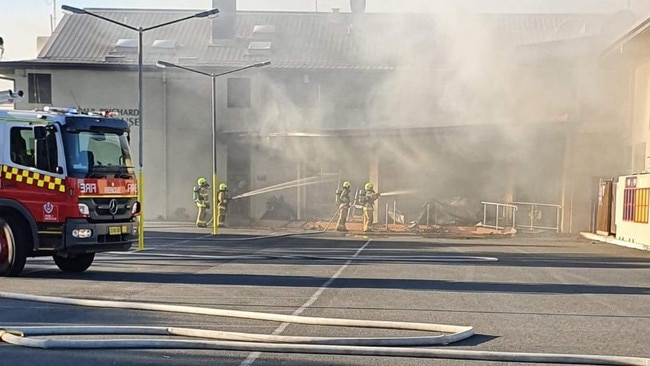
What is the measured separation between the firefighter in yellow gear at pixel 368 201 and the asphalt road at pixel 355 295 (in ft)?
28.4

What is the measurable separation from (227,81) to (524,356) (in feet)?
98.1

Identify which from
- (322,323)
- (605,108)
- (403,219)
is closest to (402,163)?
(403,219)

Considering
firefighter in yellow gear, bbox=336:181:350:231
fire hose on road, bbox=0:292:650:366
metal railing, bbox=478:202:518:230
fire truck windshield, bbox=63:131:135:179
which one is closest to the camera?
fire hose on road, bbox=0:292:650:366

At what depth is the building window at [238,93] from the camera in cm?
3572

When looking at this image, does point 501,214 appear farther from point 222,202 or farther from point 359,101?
point 222,202

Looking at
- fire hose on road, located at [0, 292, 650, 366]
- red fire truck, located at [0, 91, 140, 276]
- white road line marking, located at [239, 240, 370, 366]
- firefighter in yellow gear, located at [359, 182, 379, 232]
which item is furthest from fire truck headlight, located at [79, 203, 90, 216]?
firefighter in yellow gear, located at [359, 182, 379, 232]

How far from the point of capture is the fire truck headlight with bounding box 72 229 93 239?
12.6 meters

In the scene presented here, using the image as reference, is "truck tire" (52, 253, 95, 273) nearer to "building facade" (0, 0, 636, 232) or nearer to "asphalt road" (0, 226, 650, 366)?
"asphalt road" (0, 226, 650, 366)

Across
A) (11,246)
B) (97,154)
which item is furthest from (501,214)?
(11,246)

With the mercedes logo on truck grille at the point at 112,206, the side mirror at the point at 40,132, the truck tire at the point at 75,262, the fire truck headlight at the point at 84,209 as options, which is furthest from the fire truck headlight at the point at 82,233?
the side mirror at the point at 40,132

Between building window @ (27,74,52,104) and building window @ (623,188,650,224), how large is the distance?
2490cm

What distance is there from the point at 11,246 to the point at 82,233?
107cm

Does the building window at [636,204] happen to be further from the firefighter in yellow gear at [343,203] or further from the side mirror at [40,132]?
the side mirror at [40,132]

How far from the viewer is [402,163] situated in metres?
32.7
